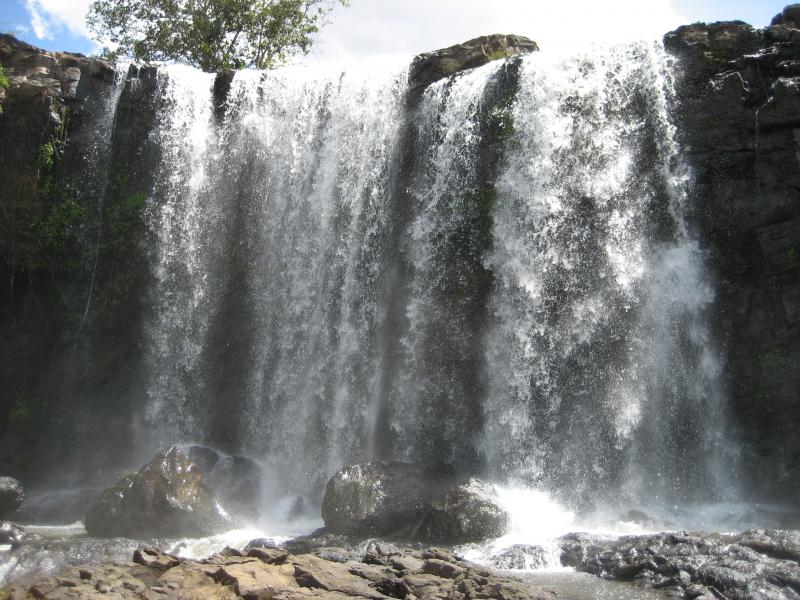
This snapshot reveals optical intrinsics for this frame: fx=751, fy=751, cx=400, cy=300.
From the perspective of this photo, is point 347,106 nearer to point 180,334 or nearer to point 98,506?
point 180,334

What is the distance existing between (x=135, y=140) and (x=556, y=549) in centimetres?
1418

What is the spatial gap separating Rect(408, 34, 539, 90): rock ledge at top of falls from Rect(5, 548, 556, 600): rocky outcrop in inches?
474

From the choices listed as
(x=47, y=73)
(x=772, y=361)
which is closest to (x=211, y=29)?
(x=47, y=73)

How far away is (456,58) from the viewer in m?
18.3

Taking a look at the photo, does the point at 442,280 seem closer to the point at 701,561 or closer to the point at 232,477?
the point at 232,477

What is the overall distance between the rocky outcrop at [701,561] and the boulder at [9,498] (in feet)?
33.6

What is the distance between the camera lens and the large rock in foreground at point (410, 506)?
40.0 feet

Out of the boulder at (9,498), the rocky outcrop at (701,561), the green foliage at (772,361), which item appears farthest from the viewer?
the green foliage at (772,361)

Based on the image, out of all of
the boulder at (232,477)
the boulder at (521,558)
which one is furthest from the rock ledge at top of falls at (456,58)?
the boulder at (521,558)

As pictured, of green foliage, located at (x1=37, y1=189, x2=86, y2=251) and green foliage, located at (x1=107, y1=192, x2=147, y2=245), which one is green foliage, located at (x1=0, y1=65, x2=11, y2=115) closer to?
green foliage, located at (x1=37, y1=189, x2=86, y2=251)

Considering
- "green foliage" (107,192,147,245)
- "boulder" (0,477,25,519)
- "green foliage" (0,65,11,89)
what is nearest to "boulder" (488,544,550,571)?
"boulder" (0,477,25,519)

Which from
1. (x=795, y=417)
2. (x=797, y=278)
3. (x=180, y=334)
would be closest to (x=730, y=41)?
(x=797, y=278)

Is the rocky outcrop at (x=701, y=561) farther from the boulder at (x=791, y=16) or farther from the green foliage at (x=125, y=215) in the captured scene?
the green foliage at (x=125, y=215)

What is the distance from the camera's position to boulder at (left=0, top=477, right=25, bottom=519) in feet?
46.4
